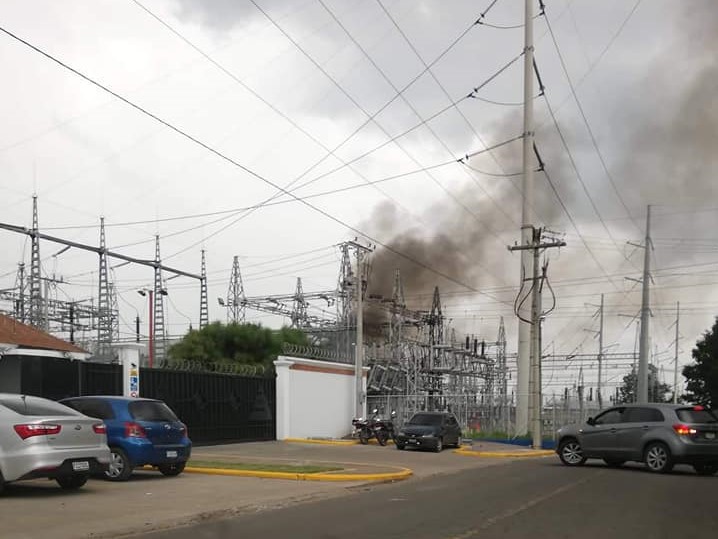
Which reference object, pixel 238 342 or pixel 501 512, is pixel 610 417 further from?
pixel 238 342

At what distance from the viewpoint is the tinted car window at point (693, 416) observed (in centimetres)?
1856

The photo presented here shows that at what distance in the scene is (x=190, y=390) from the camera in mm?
26781

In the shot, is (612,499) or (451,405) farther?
(451,405)

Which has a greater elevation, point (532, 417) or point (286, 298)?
point (286, 298)

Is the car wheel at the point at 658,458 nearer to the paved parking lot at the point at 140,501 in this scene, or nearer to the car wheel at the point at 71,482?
the paved parking lot at the point at 140,501

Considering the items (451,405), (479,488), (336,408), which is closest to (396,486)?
(479,488)

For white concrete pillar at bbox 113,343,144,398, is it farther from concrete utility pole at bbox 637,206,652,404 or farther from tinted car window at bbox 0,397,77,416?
concrete utility pole at bbox 637,206,652,404

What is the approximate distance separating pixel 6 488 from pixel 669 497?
1082cm

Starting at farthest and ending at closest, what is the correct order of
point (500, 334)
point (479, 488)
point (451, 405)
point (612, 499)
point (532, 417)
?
point (500, 334) → point (451, 405) → point (532, 417) → point (479, 488) → point (612, 499)

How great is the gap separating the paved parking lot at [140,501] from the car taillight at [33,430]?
99cm

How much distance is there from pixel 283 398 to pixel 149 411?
1549 centimetres

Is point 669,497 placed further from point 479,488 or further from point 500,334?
point 500,334

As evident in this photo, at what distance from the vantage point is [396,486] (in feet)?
54.2

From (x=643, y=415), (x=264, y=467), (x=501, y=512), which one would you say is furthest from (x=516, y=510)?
(x=643, y=415)
